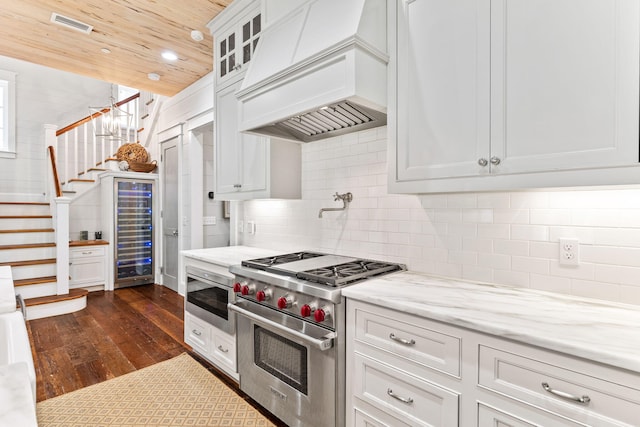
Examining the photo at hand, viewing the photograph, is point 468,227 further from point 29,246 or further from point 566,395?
point 29,246

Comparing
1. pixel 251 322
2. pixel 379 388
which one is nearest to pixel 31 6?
pixel 251 322

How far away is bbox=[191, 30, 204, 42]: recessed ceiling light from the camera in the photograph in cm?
309

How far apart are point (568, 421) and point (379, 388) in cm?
72

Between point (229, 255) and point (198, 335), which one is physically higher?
point (229, 255)

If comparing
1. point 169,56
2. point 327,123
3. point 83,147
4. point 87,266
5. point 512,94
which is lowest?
point 87,266

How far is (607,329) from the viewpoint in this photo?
1.11 m

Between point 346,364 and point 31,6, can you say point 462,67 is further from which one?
point 31,6

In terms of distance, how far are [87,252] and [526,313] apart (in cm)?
563

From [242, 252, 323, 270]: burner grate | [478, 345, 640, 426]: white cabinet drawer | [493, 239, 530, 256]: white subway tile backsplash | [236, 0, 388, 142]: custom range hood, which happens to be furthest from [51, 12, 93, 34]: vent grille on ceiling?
[478, 345, 640, 426]: white cabinet drawer

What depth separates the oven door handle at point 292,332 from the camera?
163 cm

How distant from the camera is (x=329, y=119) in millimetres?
2205

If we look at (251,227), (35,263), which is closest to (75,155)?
(35,263)

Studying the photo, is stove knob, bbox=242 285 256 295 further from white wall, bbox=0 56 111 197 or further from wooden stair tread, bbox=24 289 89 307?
white wall, bbox=0 56 111 197

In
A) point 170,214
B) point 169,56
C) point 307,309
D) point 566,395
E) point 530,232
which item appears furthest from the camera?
point 170,214
